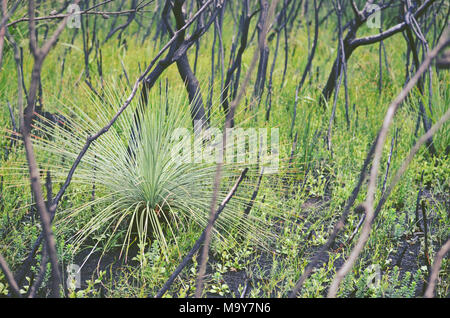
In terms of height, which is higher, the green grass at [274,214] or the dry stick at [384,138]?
the dry stick at [384,138]

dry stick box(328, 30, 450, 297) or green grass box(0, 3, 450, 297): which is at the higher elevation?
dry stick box(328, 30, 450, 297)

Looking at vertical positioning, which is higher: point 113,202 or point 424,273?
point 113,202

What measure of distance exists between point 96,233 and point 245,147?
74 cm

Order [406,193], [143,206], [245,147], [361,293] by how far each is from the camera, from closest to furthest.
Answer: [361,293], [143,206], [245,147], [406,193]

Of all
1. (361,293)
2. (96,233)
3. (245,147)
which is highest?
(245,147)

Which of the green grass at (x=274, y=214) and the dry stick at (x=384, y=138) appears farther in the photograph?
the green grass at (x=274, y=214)

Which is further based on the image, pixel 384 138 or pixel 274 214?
pixel 274 214

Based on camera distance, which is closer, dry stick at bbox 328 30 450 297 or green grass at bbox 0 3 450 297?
dry stick at bbox 328 30 450 297

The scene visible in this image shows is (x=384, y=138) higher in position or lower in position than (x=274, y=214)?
higher

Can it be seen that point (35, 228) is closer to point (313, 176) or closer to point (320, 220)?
point (320, 220)

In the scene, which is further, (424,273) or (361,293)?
(424,273)

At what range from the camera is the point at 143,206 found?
75.1 inches
